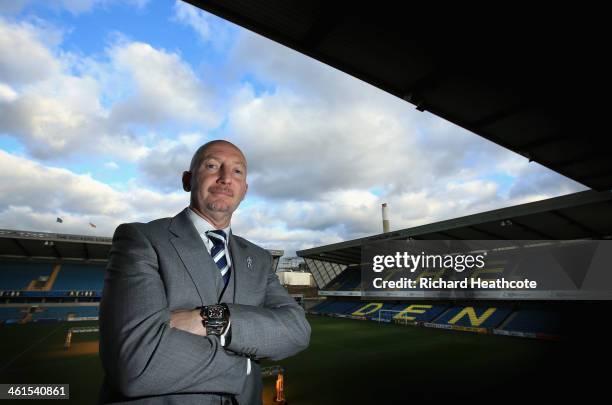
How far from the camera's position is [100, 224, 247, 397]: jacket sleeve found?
1323mm

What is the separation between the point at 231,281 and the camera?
6.28ft

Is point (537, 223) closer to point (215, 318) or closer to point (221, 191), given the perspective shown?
point (221, 191)

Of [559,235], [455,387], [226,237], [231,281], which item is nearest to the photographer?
[231,281]

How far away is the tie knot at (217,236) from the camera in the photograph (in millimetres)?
1958

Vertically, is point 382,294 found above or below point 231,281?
below

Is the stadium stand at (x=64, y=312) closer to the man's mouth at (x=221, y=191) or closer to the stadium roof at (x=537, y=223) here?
the stadium roof at (x=537, y=223)

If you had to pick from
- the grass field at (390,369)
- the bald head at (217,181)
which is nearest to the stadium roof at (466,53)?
the bald head at (217,181)

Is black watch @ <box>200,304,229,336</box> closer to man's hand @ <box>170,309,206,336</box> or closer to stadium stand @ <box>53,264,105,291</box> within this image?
man's hand @ <box>170,309,206,336</box>

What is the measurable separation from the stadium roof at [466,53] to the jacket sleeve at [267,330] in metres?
3.64

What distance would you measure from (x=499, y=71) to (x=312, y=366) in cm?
1288

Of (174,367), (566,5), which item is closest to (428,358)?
(566,5)

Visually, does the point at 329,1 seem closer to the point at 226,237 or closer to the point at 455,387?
the point at 226,237

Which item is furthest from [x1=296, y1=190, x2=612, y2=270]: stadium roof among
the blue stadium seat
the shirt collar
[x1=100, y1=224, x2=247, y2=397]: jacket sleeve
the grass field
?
the blue stadium seat

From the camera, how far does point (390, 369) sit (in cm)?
1225
